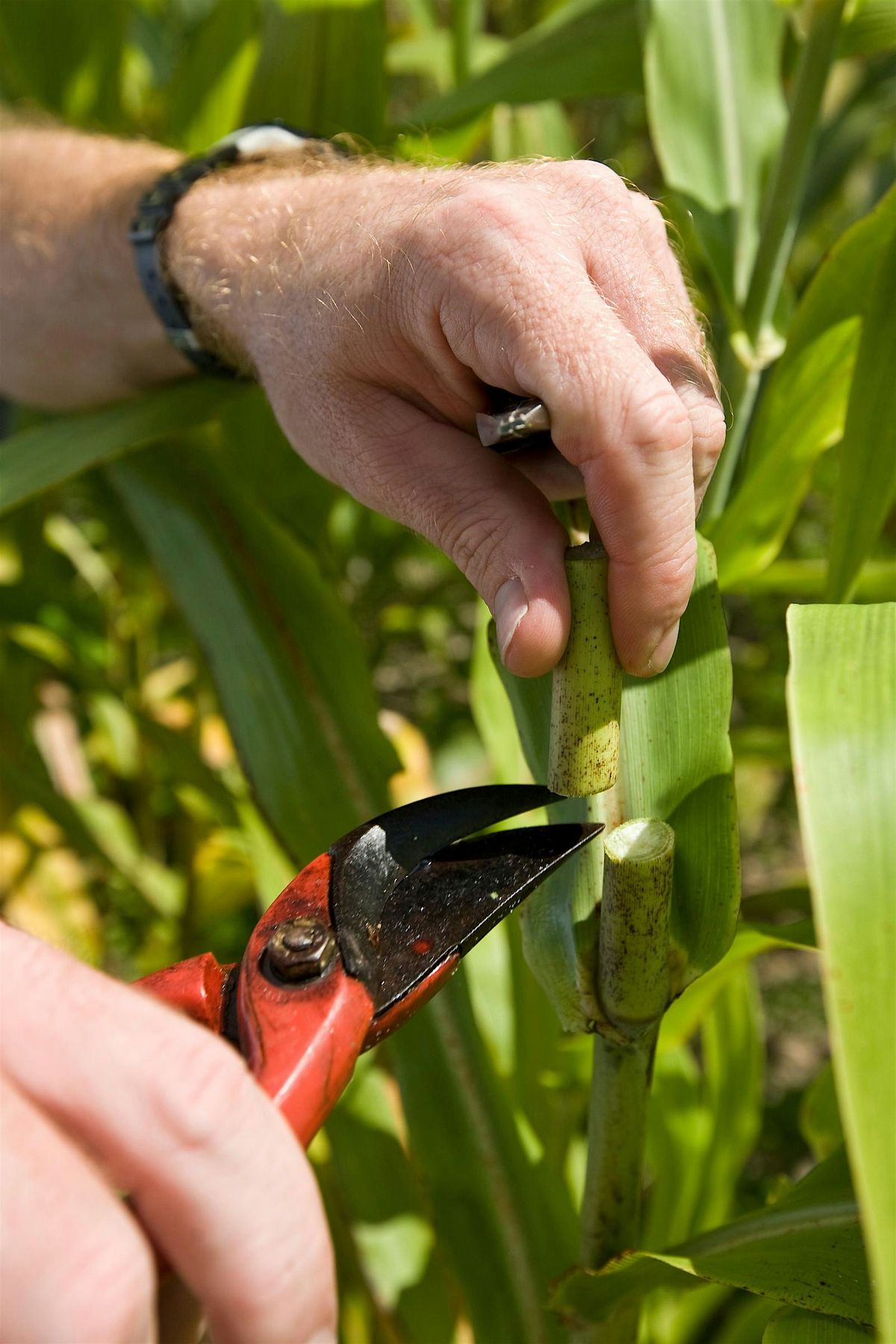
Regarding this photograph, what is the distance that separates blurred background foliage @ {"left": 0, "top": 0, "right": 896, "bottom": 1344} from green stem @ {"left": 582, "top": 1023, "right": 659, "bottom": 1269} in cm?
12

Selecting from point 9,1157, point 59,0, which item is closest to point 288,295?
point 9,1157

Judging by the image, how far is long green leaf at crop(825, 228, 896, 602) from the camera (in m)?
0.52

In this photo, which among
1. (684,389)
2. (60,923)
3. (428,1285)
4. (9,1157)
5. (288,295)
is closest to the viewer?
(9,1157)

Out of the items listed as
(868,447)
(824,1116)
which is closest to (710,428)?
(868,447)

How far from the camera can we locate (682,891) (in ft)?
1.49

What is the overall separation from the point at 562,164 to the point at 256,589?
1.12 feet

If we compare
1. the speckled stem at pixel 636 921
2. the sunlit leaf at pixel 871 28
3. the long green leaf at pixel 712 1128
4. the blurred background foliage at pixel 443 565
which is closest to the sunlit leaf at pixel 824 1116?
the blurred background foliage at pixel 443 565

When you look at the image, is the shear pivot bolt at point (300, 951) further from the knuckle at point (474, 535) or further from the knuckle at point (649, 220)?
the knuckle at point (649, 220)

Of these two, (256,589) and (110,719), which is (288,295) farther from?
(110,719)

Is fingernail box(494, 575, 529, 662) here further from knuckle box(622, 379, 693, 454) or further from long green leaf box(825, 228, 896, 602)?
long green leaf box(825, 228, 896, 602)

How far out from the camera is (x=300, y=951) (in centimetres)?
39

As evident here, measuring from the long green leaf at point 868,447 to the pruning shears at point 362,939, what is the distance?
0.24m

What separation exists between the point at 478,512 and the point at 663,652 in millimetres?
98

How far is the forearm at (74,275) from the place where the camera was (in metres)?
0.72
